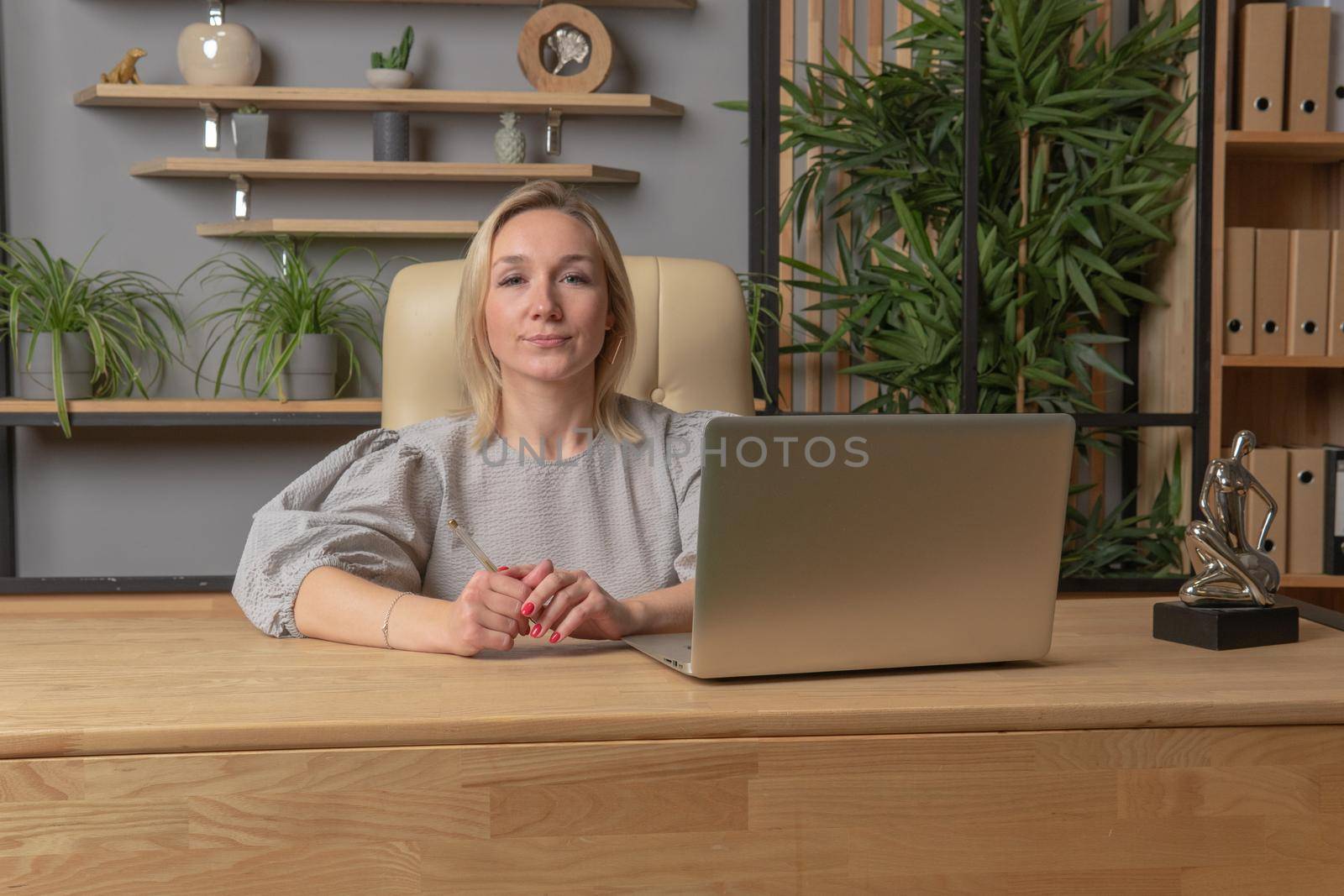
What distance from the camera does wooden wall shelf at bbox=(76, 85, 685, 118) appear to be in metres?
2.81

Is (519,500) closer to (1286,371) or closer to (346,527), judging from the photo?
(346,527)

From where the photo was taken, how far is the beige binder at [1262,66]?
2691 millimetres

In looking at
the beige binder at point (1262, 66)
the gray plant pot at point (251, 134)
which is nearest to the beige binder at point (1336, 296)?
the beige binder at point (1262, 66)

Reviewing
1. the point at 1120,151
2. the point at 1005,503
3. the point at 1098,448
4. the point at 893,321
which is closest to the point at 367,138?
the point at 893,321

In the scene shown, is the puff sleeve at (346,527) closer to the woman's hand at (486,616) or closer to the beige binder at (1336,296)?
the woman's hand at (486,616)

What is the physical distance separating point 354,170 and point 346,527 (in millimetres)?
1800

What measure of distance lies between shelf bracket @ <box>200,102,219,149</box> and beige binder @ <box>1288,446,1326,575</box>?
2653 millimetres

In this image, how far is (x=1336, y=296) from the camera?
2.73 metres

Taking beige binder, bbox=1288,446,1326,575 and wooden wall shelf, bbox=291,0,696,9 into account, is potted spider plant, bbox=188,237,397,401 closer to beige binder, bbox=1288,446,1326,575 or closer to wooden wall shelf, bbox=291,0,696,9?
wooden wall shelf, bbox=291,0,696,9

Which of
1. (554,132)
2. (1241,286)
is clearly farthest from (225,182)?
(1241,286)

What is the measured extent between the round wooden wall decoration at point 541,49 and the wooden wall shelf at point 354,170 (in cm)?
20

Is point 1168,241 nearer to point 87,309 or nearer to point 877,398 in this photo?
point 877,398

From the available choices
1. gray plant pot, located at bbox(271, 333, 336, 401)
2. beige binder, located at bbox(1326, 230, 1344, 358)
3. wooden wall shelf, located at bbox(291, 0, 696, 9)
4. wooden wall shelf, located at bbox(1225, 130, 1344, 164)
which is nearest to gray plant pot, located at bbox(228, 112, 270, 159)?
wooden wall shelf, located at bbox(291, 0, 696, 9)

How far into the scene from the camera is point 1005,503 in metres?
0.98
